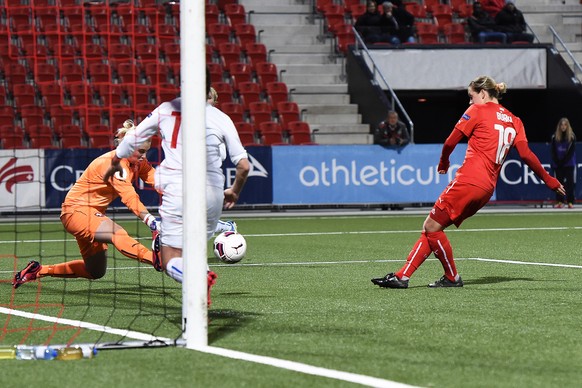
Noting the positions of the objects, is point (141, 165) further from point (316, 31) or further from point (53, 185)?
point (316, 31)

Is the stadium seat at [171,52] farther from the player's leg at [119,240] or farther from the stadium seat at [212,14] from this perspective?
the player's leg at [119,240]

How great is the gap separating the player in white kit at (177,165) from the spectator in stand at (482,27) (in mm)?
23755

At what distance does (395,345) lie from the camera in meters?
6.88

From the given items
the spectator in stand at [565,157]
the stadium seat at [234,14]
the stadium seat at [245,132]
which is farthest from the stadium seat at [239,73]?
the spectator in stand at [565,157]

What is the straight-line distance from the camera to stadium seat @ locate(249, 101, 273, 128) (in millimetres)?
28281

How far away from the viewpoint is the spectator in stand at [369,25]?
98.1 ft

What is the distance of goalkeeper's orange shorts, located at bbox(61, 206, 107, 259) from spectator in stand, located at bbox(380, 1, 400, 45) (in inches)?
787

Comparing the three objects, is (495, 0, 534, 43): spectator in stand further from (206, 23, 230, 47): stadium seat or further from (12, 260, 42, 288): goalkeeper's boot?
(12, 260, 42, 288): goalkeeper's boot

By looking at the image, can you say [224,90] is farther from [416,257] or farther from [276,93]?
[416,257]

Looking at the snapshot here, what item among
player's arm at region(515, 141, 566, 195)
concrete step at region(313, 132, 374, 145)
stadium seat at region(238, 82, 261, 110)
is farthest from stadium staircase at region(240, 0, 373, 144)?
player's arm at region(515, 141, 566, 195)

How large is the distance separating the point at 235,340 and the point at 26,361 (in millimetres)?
1311

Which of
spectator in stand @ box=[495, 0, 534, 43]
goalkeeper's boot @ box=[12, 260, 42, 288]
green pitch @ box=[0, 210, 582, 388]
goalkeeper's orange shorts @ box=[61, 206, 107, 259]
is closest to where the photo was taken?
green pitch @ box=[0, 210, 582, 388]

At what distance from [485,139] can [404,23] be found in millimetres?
20318

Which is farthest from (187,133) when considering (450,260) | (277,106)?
(277,106)
